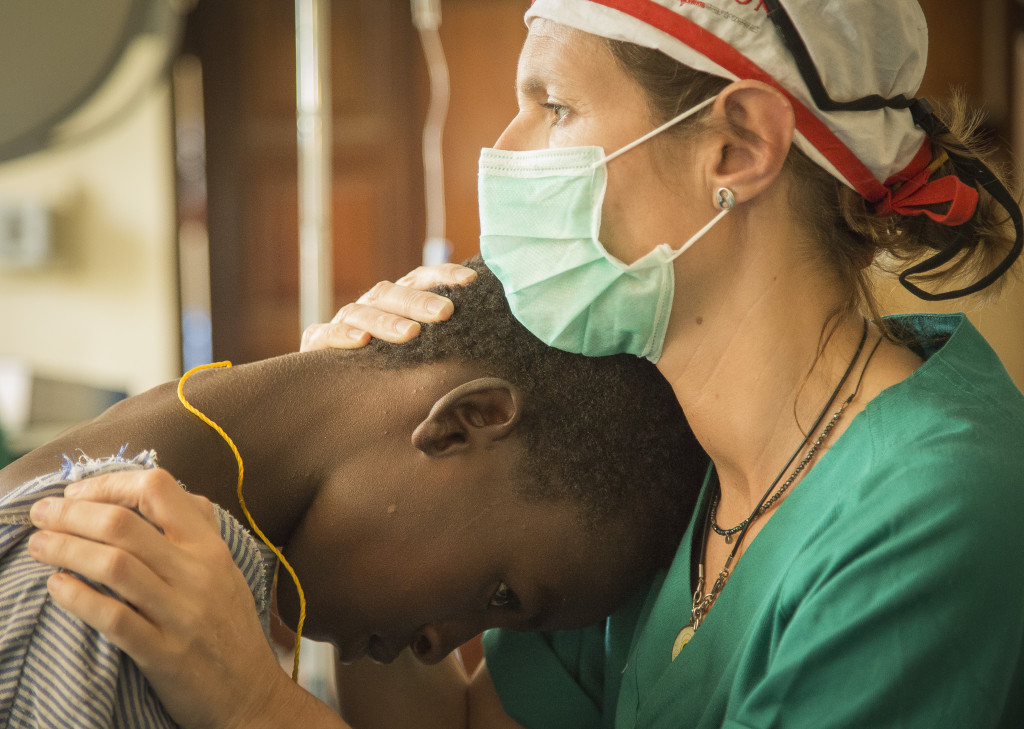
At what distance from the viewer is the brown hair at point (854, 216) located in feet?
3.51

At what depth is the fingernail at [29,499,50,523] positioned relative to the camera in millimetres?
844

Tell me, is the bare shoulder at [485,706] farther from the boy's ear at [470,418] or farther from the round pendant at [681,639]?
the boy's ear at [470,418]

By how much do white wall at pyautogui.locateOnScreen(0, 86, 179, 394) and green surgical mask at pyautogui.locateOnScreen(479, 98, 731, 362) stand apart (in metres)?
2.59

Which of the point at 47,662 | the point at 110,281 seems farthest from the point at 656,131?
the point at 110,281

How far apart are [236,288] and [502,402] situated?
2898 millimetres

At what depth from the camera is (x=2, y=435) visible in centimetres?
197

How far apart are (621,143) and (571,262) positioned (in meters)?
0.14

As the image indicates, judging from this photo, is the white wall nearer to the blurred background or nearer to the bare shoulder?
the blurred background

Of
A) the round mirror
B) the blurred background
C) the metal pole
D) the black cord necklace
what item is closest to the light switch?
the blurred background

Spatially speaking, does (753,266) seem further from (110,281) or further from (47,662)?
(110,281)

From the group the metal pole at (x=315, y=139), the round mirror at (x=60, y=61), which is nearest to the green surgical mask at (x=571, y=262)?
the round mirror at (x=60, y=61)

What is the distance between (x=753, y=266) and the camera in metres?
1.11

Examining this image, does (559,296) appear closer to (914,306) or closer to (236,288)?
(914,306)

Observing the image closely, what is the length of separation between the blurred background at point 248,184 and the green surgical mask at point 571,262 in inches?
83.4
